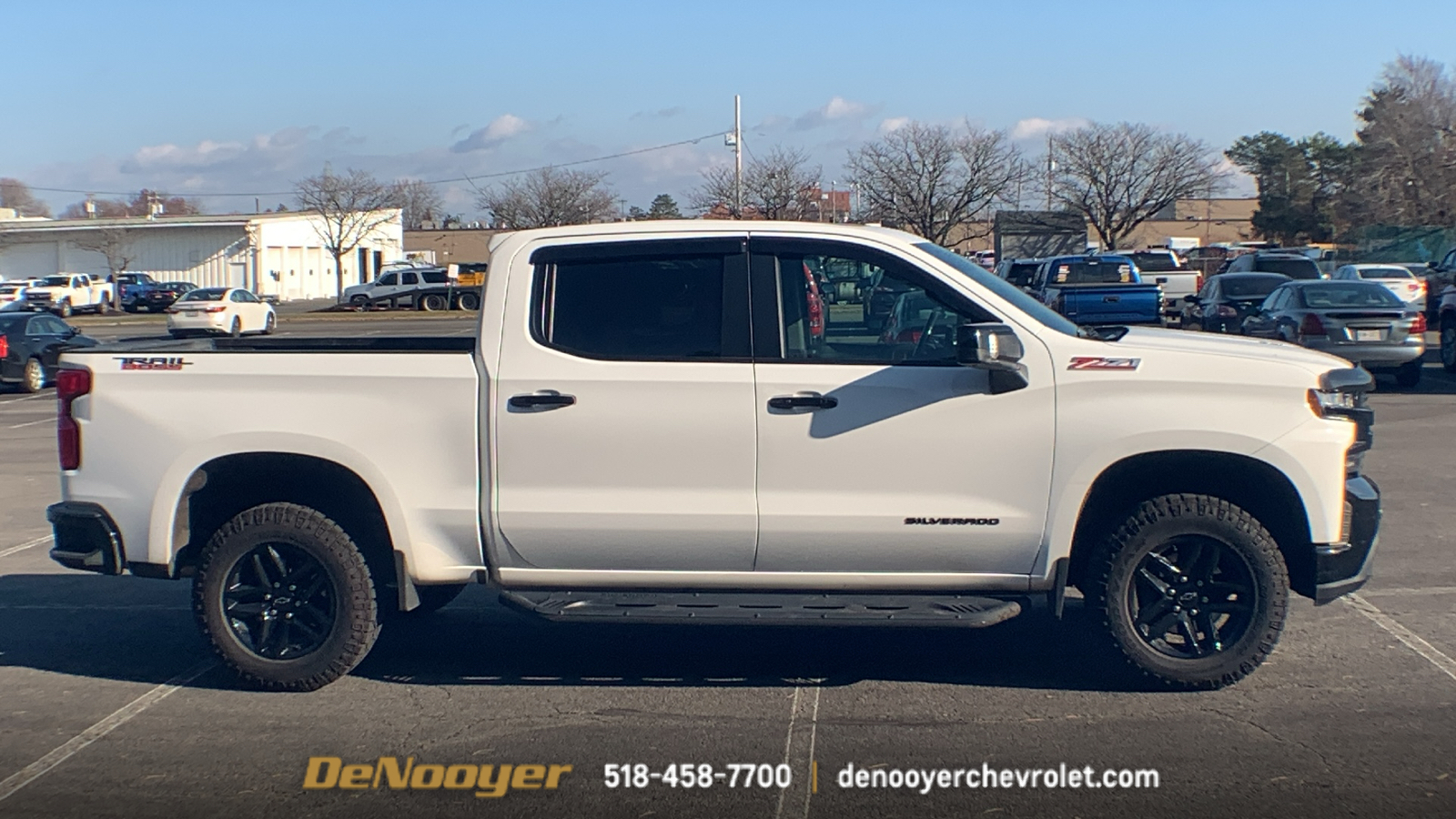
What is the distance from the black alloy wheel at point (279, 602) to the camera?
5.88m

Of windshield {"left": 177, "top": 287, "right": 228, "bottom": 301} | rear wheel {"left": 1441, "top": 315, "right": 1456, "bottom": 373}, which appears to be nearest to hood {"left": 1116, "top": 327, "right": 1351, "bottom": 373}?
rear wheel {"left": 1441, "top": 315, "right": 1456, "bottom": 373}

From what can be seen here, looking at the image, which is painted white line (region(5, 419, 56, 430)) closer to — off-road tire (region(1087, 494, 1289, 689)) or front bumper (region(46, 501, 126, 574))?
front bumper (region(46, 501, 126, 574))

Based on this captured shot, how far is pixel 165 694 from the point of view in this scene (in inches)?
236

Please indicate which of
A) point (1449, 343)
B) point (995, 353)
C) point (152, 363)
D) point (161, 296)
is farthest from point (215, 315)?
point (995, 353)

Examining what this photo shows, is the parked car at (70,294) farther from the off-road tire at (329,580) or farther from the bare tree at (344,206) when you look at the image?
the off-road tire at (329,580)

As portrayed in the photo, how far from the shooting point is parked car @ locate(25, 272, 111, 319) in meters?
53.0

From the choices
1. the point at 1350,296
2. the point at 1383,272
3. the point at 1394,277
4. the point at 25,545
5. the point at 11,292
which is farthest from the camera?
the point at 11,292

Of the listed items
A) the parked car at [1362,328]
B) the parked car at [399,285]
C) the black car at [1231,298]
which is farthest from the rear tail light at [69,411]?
the parked car at [399,285]

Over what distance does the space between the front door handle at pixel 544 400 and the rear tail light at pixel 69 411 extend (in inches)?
77.5

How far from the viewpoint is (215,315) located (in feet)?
123

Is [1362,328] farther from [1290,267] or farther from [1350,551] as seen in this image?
[1290,267]

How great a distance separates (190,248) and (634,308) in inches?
2762

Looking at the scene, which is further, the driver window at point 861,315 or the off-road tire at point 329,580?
the off-road tire at point 329,580

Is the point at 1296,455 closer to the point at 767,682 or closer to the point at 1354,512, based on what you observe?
the point at 1354,512
